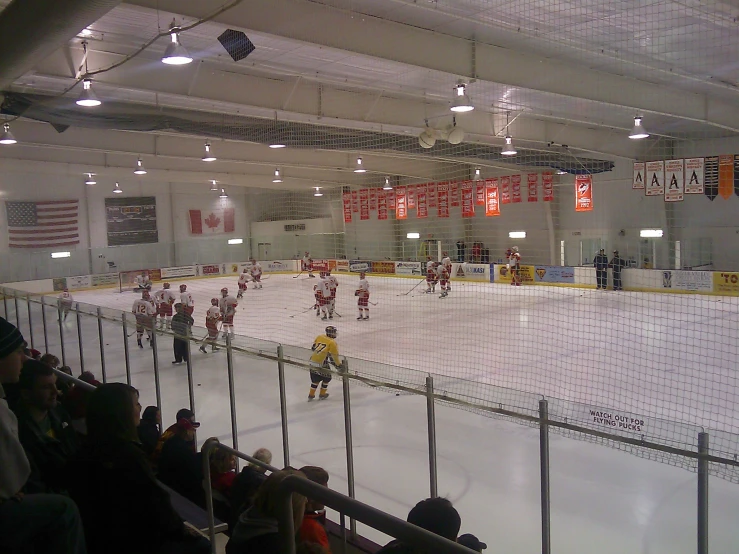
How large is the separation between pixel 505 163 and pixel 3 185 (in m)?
21.5

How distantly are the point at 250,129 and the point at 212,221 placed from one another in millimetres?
21882

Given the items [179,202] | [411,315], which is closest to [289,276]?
[179,202]

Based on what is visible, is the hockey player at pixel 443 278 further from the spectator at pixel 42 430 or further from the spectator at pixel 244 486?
the spectator at pixel 244 486

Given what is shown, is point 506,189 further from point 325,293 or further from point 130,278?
point 130,278

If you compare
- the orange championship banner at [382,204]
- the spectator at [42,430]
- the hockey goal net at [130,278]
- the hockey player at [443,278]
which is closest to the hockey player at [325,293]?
the hockey player at [443,278]

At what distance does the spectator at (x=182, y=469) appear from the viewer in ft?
12.4

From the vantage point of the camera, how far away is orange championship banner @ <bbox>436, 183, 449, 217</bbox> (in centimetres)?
1881

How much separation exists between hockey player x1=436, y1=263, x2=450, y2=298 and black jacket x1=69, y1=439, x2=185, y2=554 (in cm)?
1831

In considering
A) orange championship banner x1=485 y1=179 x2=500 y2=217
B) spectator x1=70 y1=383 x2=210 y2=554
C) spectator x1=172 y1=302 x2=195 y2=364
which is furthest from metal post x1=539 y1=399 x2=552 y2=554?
orange championship banner x1=485 y1=179 x2=500 y2=217

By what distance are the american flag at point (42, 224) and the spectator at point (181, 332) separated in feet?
59.2

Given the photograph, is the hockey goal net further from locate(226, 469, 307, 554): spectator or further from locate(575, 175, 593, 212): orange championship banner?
locate(226, 469, 307, 554): spectator

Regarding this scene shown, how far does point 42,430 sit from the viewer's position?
283 centimetres

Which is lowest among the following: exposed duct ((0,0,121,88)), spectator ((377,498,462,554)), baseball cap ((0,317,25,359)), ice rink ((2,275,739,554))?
ice rink ((2,275,739,554))

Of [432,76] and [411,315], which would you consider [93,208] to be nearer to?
[411,315]
